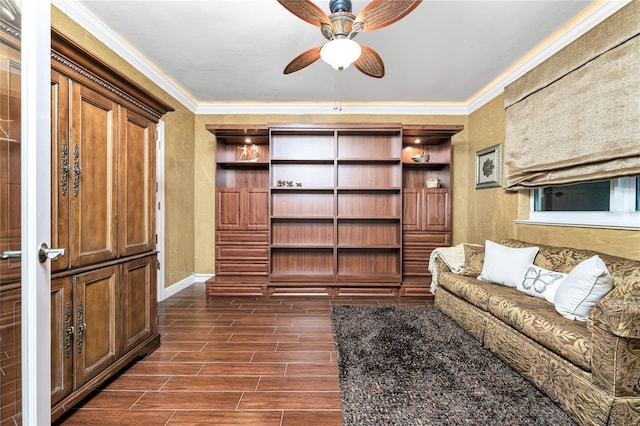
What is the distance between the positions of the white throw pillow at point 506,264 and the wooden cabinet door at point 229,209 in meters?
3.10

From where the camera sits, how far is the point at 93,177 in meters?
1.87

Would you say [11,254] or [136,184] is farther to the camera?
[136,184]

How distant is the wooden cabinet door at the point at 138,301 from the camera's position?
2168mm

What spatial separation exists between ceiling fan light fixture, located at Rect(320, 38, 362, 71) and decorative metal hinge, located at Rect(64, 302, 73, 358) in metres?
2.07

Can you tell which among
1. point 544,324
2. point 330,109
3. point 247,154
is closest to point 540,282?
point 544,324

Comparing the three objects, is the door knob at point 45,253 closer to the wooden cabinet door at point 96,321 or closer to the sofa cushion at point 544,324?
the wooden cabinet door at point 96,321

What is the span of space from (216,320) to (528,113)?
12.4ft

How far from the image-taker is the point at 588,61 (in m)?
2.51

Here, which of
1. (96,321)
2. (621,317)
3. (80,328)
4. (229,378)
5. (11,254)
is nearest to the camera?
(11,254)

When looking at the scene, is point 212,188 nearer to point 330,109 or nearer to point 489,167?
point 330,109

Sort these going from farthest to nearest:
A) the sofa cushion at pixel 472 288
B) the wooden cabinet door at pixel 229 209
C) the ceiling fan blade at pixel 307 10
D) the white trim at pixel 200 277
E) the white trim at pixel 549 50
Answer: the white trim at pixel 200 277, the wooden cabinet door at pixel 229 209, the sofa cushion at pixel 472 288, the white trim at pixel 549 50, the ceiling fan blade at pixel 307 10

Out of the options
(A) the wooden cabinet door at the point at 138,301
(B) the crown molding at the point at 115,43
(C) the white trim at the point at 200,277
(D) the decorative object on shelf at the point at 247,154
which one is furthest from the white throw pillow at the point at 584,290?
(C) the white trim at the point at 200,277

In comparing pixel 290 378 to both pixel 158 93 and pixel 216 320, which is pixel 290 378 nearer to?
pixel 216 320

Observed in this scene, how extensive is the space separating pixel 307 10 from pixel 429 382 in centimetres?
242
